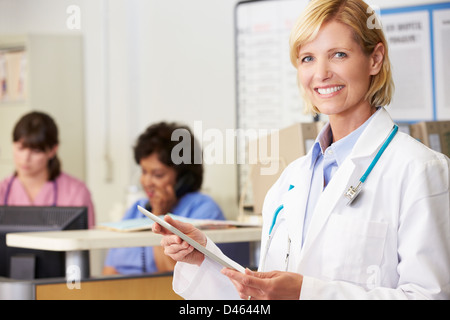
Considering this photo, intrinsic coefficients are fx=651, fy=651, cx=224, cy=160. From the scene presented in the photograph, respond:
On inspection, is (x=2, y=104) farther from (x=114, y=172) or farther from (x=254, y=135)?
(x=254, y=135)

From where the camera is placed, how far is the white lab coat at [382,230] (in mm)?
881

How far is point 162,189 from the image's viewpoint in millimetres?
2301

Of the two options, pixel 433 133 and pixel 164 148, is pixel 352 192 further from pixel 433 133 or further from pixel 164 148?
pixel 164 148

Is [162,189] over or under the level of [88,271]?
over

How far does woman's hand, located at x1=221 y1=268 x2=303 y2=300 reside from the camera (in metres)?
0.84

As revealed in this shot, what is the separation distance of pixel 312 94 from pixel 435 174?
22 cm

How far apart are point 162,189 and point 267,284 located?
1484mm

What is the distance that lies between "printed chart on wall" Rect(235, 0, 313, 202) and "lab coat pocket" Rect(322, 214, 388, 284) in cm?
132

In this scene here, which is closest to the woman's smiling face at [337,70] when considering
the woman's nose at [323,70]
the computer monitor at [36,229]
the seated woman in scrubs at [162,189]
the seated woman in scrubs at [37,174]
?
the woman's nose at [323,70]

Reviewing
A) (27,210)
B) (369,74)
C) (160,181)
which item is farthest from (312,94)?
(160,181)

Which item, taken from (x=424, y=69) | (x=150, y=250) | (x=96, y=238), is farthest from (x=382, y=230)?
(x=150, y=250)

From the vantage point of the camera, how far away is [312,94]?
3.31 ft

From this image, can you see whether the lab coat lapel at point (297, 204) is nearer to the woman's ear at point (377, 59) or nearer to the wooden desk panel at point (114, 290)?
the woman's ear at point (377, 59)

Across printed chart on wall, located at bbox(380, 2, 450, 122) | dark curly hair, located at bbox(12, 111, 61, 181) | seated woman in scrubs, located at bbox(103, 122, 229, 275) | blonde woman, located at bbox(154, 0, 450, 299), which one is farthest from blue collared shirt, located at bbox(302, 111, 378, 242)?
dark curly hair, located at bbox(12, 111, 61, 181)
